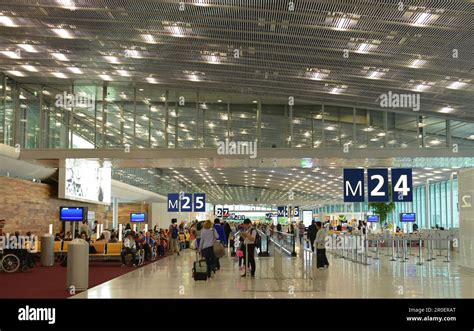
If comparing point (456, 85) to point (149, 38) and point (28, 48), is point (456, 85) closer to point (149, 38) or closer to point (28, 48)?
point (149, 38)

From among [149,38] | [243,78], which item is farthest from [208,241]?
[243,78]

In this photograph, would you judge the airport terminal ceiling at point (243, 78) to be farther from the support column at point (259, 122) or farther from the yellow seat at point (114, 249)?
the yellow seat at point (114, 249)

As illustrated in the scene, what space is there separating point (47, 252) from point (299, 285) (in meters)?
11.4

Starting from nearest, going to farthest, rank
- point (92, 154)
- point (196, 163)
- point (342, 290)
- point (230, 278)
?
point (342, 290) → point (230, 278) → point (92, 154) → point (196, 163)

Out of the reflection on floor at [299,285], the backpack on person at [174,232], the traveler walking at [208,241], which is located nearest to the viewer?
the reflection on floor at [299,285]

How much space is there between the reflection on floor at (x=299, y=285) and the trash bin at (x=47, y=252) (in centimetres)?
422

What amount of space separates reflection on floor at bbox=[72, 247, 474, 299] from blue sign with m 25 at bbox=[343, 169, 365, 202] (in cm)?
220

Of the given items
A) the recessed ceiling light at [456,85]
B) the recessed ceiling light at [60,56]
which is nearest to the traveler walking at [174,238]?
the recessed ceiling light at [60,56]

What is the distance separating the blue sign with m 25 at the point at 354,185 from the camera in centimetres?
1631

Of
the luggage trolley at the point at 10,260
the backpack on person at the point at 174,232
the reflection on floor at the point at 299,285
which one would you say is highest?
the backpack on person at the point at 174,232

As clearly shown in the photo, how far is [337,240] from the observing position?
29203 mm
